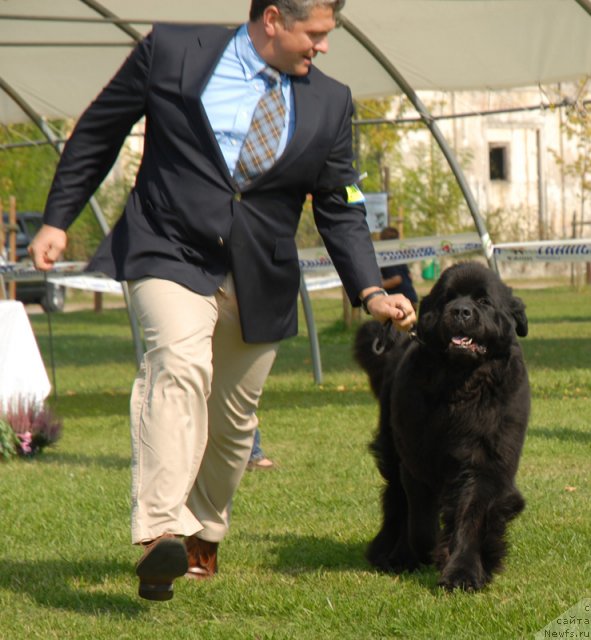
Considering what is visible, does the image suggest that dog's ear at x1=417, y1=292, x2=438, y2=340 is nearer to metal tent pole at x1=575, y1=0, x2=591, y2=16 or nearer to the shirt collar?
the shirt collar

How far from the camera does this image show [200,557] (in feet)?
16.9

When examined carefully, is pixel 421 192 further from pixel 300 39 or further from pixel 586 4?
pixel 300 39

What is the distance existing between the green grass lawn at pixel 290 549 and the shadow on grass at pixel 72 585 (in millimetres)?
11

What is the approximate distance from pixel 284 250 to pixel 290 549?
166 centimetres

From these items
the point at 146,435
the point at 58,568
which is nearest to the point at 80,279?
the point at 58,568

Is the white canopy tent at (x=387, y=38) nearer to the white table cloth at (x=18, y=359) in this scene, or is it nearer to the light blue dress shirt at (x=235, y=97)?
the white table cloth at (x=18, y=359)

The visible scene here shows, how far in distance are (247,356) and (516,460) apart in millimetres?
1149

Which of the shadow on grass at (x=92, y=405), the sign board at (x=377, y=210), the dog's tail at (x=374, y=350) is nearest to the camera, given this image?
the dog's tail at (x=374, y=350)

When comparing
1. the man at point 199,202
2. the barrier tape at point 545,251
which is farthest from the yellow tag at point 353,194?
the barrier tape at point 545,251

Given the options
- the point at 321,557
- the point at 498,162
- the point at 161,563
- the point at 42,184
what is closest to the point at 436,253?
the point at 321,557

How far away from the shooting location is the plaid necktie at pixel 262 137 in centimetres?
452

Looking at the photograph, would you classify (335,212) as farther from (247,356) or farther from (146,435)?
(146,435)

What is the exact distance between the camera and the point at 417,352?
5.12 m

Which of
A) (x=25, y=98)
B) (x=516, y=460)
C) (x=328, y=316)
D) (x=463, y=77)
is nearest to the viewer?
(x=516, y=460)
